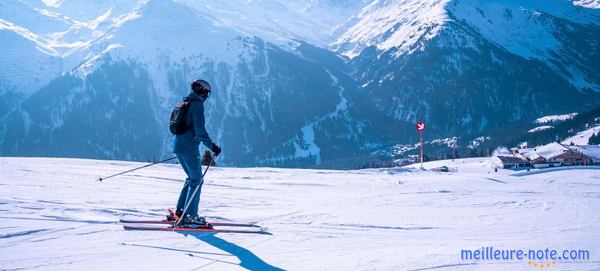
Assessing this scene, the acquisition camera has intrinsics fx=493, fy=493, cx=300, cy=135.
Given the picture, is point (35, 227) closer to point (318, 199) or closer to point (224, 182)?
point (318, 199)

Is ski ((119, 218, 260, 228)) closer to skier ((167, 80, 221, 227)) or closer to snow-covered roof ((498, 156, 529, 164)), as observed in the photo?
skier ((167, 80, 221, 227))

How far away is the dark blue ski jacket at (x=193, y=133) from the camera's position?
28.4 feet

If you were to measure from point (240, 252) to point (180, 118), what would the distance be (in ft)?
9.21

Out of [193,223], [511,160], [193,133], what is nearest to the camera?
[193,223]

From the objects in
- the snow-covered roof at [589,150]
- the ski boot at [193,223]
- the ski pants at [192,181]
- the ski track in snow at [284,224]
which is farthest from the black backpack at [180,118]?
the snow-covered roof at [589,150]

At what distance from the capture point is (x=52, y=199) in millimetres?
10703

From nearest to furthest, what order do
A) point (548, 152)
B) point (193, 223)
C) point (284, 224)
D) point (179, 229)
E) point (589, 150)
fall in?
point (179, 229) < point (193, 223) < point (284, 224) < point (589, 150) < point (548, 152)

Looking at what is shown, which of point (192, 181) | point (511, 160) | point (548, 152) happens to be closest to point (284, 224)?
point (192, 181)

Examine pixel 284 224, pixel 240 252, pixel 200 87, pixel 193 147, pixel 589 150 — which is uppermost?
pixel 589 150

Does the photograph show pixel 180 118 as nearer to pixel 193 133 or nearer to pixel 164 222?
pixel 193 133

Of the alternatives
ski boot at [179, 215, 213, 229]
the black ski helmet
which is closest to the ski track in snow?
ski boot at [179, 215, 213, 229]

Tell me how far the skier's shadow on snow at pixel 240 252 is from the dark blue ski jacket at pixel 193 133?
1.54 metres

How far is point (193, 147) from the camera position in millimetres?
8836

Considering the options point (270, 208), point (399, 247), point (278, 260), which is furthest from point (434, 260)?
point (270, 208)
